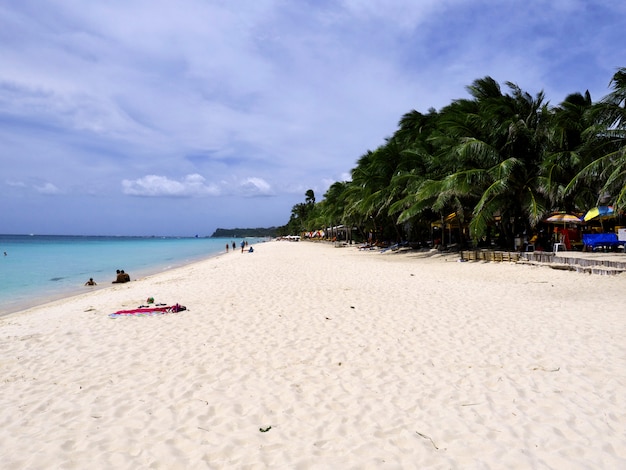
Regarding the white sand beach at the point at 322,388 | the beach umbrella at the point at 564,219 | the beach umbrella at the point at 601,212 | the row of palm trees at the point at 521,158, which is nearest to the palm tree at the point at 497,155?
the row of palm trees at the point at 521,158

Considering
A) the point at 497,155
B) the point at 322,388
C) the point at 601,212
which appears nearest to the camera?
the point at 322,388

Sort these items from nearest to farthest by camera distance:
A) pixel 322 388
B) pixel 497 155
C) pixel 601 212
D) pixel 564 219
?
pixel 322 388
pixel 601 212
pixel 564 219
pixel 497 155

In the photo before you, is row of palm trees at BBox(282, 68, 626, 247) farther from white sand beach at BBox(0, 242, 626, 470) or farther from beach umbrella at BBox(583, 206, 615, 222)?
white sand beach at BBox(0, 242, 626, 470)

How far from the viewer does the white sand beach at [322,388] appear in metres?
2.90

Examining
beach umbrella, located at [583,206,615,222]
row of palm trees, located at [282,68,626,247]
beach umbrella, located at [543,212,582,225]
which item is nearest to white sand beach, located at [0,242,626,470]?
row of palm trees, located at [282,68,626,247]

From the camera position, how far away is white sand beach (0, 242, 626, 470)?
114 inches

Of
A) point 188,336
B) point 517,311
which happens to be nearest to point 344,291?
point 517,311

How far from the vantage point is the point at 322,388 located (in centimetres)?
404

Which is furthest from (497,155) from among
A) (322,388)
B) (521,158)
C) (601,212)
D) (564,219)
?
(322,388)

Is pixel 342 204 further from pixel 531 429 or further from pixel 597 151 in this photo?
pixel 531 429

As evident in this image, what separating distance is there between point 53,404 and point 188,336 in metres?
2.39

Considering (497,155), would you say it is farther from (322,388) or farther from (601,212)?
(322,388)

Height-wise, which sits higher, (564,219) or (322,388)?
(564,219)

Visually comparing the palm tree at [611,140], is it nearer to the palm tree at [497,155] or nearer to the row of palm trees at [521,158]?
the row of palm trees at [521,158]
